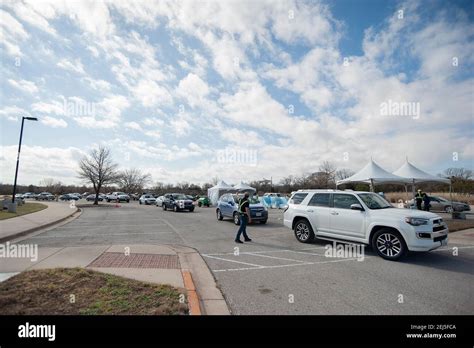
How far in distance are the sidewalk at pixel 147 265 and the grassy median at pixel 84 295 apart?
1.16 feet

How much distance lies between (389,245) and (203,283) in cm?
498

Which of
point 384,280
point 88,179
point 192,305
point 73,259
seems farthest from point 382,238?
point 88,179

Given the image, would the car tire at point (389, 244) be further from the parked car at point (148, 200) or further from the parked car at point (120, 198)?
the parked car at point (120, 198)

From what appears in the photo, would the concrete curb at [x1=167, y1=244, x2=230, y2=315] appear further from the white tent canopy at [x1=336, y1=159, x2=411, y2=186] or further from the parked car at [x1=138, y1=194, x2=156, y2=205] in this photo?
the parked car at [x1=138, y1=194, x2=156, y2=205]

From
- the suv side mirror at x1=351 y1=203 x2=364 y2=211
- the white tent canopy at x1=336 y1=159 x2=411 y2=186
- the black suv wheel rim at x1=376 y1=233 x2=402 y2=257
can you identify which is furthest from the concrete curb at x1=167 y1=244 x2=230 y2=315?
the white tent canopy at x1=336 y1=159 x2=411 y2=186

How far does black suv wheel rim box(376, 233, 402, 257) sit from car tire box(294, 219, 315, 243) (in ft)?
7.69

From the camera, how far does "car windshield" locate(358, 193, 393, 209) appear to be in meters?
7.79

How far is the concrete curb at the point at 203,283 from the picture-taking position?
4.01 metres

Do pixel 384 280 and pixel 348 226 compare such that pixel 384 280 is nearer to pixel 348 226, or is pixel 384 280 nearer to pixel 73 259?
pixel 348 226

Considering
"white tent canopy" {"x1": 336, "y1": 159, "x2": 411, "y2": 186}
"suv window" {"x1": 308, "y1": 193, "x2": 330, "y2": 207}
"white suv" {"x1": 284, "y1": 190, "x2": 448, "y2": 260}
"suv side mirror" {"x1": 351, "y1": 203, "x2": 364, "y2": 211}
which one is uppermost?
"white tent canopy" {"x1": 336, "y1": 159, "x2": 411, "y2": 186}

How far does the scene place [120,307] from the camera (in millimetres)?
3779

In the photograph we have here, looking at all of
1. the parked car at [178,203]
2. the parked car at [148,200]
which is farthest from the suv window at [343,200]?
the parked car at [148,200]

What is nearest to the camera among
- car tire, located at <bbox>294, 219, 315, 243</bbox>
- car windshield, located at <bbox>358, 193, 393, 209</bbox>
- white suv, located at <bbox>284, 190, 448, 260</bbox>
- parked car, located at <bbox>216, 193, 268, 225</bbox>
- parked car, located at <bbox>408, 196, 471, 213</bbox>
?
white suv, located at <bbox>284, 190, 448, 260</bbox>

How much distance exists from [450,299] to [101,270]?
6481 mm
